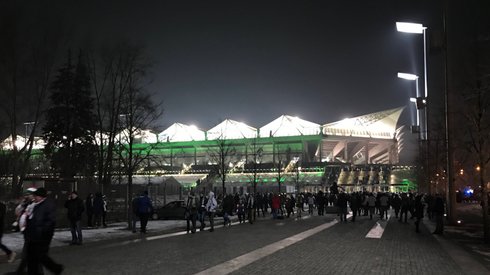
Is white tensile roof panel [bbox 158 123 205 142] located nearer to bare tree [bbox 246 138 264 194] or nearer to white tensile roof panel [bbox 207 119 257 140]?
white tensile roof panel [bbox 207 119 257 140]

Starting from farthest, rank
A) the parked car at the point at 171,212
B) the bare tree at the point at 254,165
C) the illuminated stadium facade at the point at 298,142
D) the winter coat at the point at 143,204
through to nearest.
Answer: the illuminated stadium facade at the point at 298,142, the bare tree at the point at 254,165, the parked car at the point at 171,212, the winter coat at the point at 143,204

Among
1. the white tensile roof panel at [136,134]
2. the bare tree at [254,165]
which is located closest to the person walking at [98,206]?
the white tensile roof panel at [136,134]

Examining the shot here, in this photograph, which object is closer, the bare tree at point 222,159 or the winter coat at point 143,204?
the winter coat at point 143,204

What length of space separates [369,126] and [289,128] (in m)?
26.8

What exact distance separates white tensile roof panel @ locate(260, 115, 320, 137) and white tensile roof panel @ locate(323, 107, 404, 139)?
4.12 m

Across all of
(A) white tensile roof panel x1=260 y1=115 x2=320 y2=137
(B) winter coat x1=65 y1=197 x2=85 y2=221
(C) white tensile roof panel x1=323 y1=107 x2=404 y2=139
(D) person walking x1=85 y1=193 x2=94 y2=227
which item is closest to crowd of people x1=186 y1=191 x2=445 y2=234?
(D) person walking x1=85 y1=193 x2=94 y2=227

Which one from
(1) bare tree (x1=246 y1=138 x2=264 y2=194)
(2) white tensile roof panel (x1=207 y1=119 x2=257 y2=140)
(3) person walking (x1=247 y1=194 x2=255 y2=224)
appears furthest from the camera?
(2) white tensile roof panel (x1=207 y1=119 x2=257 y2=140)

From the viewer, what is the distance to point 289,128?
14388 cm

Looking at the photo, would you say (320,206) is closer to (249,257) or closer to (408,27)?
(408,27)

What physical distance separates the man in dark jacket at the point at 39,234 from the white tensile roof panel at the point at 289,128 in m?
129

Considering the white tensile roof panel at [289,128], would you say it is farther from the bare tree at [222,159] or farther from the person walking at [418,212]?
the person walking at [418,212]

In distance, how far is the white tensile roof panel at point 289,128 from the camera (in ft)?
458

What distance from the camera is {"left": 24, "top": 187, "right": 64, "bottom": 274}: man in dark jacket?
27.5ft

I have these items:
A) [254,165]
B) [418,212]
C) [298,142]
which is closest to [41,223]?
[418,212]
